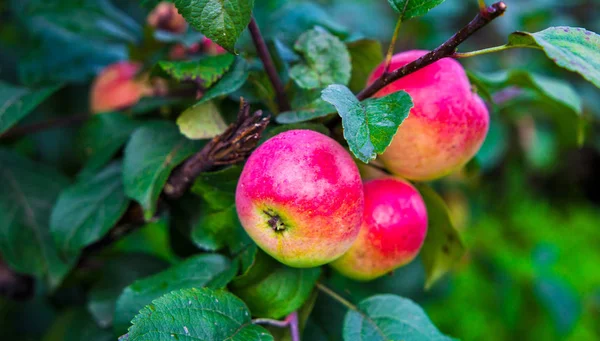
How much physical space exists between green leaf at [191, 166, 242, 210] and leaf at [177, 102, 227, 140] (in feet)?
0.15

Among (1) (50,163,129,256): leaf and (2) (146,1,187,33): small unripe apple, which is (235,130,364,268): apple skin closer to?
(1) (50,163,129,256): leaf

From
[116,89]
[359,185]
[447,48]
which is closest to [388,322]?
[359,185]

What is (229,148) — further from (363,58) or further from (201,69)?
(363,58)

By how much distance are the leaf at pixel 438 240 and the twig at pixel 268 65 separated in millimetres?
183

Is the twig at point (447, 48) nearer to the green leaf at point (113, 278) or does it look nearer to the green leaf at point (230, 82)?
the green leaf at point (230, 82)

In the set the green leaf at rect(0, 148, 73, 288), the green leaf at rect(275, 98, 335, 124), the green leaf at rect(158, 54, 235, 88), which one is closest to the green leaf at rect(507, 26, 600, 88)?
the green leaf at rect(275, 98, 335, 124)

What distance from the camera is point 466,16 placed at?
1.82 meters

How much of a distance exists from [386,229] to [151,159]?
0.27 m

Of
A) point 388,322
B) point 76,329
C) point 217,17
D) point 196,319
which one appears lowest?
point 76,329

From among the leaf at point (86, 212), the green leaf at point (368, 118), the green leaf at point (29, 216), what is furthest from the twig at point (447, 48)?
the green leaf at point (29, 216)

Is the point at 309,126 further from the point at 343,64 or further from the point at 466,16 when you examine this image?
the point at 466,16

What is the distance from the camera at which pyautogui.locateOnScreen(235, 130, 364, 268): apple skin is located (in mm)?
433

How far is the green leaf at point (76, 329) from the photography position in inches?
28.7

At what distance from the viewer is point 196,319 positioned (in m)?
0.44
